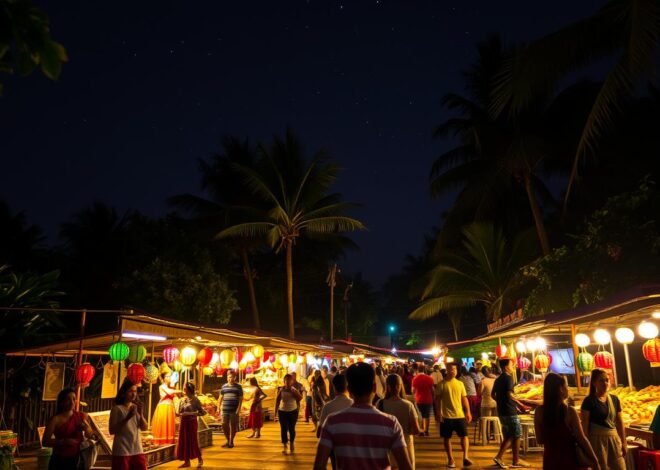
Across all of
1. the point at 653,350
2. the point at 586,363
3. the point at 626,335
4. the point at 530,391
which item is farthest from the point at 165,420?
the point at 653,350

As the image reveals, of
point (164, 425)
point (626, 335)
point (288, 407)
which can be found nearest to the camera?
point (626, 335)

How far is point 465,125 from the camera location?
79.2 feet

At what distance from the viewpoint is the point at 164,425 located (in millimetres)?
11562

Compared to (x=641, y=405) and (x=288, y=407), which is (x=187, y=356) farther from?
(x=641, y=405)

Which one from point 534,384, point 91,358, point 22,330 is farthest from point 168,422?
point 534,384

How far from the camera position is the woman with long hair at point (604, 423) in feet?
19.4

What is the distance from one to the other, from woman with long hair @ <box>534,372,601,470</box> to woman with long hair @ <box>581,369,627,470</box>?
123 cm

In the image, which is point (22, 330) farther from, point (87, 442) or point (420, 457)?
point (420, 457)

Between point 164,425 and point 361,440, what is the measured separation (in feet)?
31.7

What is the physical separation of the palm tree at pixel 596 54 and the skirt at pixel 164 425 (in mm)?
9305

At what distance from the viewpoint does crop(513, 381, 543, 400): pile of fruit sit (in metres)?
13.2

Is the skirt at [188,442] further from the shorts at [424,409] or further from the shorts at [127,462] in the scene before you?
the shorts at [424,409]

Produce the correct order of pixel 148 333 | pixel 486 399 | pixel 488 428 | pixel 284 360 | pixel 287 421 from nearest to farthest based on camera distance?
pixel 148 333, pixel 287 421, pixel 488 428, pixel 486 399, pixel 284 360

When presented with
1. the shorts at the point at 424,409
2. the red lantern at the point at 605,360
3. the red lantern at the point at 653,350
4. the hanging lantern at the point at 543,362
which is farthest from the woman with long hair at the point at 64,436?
the hanging lantern at the point at 543,362
